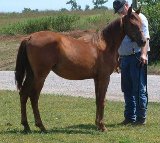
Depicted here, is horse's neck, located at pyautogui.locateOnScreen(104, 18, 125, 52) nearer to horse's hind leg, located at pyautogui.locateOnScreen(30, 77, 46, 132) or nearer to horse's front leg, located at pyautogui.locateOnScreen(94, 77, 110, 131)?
horse's front leg, located at pyautogui.locateOnScreen(94, 77, 110, 131)

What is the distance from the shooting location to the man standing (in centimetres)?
997

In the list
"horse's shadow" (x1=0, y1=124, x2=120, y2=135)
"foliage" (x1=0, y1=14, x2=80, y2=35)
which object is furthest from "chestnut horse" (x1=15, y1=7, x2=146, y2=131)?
"foliage" (x1=0, y1=14, x2=80, y2=35)

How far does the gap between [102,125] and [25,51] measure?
1880 millimetres

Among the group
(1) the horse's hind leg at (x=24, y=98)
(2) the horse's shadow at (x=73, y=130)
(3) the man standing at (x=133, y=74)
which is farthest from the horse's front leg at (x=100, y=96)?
(1) the horse's hind leg at (x=24, y=98)

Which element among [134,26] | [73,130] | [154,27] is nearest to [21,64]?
[73,130]

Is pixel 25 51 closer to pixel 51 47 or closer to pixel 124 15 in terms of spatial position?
pixel 51 47

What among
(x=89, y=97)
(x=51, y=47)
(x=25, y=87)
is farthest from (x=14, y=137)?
(x=89, y=97)

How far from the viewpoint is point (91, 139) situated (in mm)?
8664

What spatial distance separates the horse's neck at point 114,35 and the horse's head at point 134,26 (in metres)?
0.20

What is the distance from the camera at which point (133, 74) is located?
10.3m

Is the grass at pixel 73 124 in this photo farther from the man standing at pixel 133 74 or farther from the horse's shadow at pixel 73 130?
the man standing at pixel 133 74

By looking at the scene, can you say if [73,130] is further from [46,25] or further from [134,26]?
[46,25]

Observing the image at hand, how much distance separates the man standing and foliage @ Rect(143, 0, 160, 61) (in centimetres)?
1391

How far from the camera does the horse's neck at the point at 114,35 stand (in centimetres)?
968
